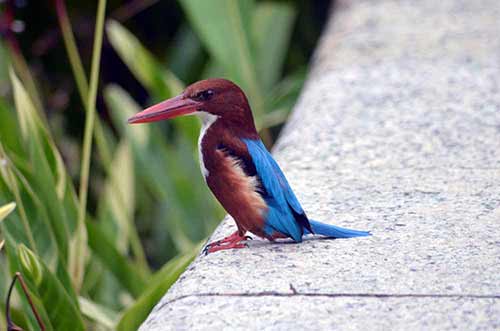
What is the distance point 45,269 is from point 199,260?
0.33 metres

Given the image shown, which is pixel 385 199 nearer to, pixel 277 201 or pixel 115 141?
pixel 277 201

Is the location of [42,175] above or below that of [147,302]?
above

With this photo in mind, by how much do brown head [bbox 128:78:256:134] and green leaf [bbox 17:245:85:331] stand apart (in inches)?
13.8

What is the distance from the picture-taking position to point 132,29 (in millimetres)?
4148

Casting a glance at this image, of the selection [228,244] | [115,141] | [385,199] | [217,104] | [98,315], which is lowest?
[115,141]

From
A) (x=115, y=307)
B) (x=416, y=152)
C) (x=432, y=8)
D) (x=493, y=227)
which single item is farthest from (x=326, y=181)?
(x=432, y=8)

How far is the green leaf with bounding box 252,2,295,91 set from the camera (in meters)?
3.62

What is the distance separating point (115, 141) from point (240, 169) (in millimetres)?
2372

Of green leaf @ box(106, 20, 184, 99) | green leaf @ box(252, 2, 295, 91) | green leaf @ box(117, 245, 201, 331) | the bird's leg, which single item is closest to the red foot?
the bird's leg

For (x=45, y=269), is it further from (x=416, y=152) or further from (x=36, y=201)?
(x=416, y=152)

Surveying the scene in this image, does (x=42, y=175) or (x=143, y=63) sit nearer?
(x=42, y=175)

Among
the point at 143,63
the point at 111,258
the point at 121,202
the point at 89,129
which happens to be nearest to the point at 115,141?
the point at 143,63

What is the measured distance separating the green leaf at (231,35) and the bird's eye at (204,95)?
1394 mm

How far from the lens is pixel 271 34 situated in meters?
3.66
